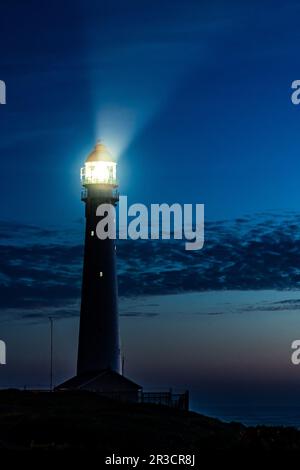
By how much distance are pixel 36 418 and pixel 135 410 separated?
6.16 meters

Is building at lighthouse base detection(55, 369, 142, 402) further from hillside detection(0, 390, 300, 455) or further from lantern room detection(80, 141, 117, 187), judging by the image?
lantern room detection(80, 141, 117, 187)

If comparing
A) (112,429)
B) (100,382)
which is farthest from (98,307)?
(112,429)

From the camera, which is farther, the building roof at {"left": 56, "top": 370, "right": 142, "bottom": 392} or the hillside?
the building roof at {"left": 56, "top": 370, "right": 142, "bottom": 392}

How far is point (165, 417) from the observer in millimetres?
45125

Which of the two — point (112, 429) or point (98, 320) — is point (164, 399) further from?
point (112, 429)

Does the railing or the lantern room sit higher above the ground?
the lantern room

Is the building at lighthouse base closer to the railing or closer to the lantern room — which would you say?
the railing

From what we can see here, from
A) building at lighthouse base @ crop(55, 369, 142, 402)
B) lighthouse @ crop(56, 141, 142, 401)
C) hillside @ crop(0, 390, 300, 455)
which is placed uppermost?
lighthouse @ crop(56, 141, 142, 401)

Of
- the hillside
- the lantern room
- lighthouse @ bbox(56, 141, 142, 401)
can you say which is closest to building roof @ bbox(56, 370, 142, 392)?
lighthouse @ bbox(56, 141, 142, 401)

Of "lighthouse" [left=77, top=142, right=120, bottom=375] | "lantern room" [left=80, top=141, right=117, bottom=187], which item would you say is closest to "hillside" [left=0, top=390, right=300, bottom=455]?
"lighthouse" [left=77, top=142, right=120, bottom=375]
